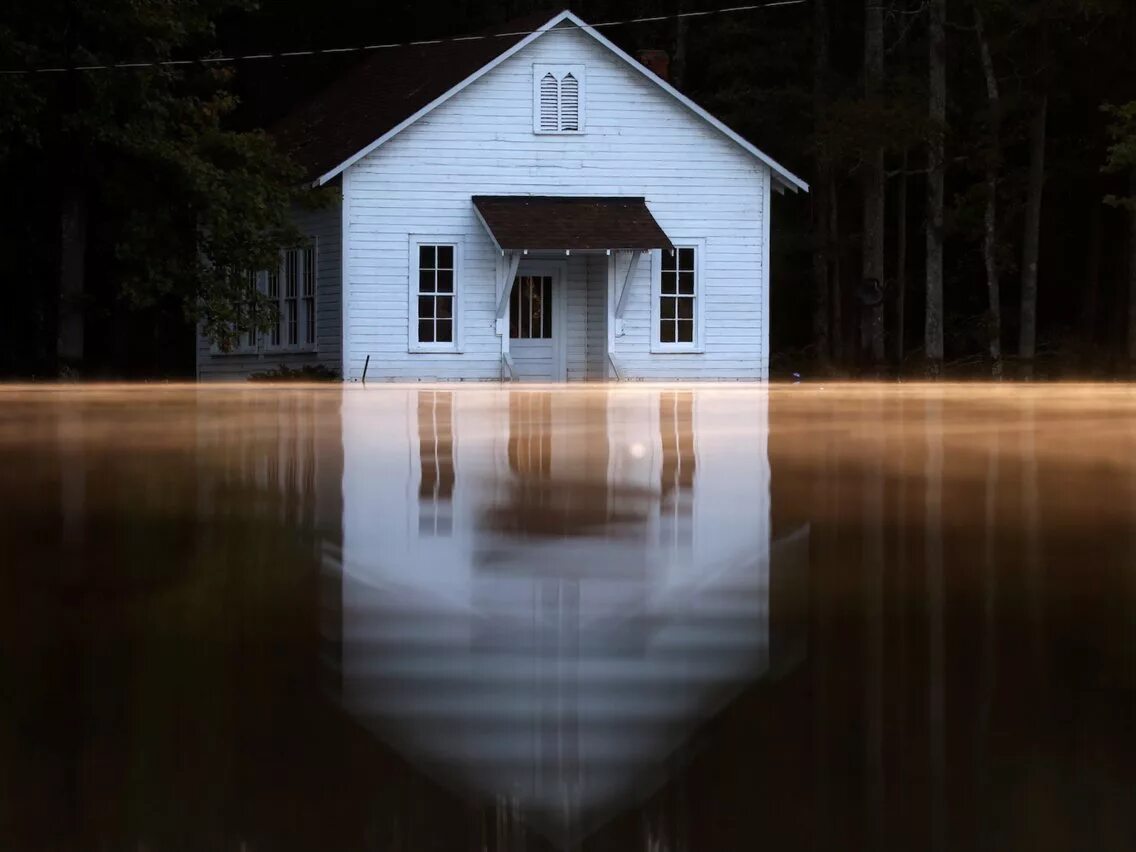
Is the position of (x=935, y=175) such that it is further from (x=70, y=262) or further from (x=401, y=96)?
(x=70, y=262)

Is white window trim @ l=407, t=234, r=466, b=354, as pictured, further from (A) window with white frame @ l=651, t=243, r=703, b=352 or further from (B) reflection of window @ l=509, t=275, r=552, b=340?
(A) window with white frame @ l=651, t=243, r=703, b=352

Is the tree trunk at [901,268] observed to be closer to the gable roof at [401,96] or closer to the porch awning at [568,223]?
the gable roof at [401,96]

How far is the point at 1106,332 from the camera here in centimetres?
5700

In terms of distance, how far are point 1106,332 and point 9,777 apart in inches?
2179

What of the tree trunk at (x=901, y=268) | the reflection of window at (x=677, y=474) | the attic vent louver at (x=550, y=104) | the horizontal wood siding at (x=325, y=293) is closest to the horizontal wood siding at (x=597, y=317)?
the attic vent louver at (x=550, y=104)

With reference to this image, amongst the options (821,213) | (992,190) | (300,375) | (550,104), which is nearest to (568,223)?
(550,104)

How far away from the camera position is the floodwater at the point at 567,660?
3.68 meters

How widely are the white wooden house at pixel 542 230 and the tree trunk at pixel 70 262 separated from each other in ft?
12.1

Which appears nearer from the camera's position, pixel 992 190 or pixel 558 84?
pixel 558 84

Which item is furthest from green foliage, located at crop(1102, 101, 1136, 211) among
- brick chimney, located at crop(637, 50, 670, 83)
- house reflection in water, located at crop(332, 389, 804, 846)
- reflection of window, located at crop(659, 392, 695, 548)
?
house reflection in water, located at crop(332, 389, 804, 846)

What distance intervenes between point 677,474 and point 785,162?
43.2 metres

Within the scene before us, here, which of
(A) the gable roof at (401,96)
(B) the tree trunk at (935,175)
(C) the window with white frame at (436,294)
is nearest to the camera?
(A) the gable roof at (401,96)

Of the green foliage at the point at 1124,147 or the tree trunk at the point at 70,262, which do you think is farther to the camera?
the green foliage at the point at 1124,147

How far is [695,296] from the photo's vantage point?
38.4m
